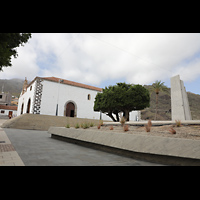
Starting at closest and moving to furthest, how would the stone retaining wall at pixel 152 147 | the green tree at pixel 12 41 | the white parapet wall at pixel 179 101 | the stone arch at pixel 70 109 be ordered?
the stone retaining wall at pixel 152 147 < the green tree at pixel 12 41 < the white parapet wall at pixel 179 101 < the stone arch at pixel 70 109

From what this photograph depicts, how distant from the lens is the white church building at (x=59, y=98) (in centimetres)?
→ 2358

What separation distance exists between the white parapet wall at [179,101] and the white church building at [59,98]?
62.9 ft

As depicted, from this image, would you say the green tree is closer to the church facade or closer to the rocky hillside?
the church facade

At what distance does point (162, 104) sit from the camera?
6862cm

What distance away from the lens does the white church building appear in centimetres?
2358

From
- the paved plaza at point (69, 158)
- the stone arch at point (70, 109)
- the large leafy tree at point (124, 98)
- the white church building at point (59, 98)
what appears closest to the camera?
the paved plaza at point (69, 158)

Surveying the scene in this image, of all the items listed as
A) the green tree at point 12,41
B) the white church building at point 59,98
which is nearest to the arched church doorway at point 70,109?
the white church building at point 59,98

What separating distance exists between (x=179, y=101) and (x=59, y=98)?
66.4 ft

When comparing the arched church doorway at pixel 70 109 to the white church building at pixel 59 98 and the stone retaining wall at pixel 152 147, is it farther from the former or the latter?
the stone retaining wall at pixel 152 147

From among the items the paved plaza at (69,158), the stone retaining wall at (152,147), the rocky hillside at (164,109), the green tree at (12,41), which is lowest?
the paved plaza at (69,158)

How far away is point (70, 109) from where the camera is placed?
26672 mm

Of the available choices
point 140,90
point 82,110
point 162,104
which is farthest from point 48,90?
point 162,104
